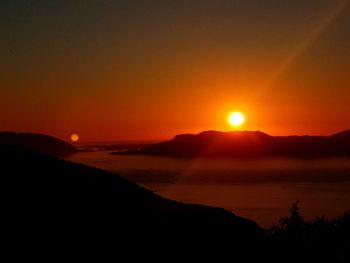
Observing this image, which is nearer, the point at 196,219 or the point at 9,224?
the point at 9,224

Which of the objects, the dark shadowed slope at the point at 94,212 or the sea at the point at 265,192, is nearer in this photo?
the dark shadowed slope at the point at 94,212

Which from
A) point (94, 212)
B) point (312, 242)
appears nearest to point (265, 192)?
point (312, 242)

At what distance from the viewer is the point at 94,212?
15406 millimetres

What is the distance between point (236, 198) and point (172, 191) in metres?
13.8

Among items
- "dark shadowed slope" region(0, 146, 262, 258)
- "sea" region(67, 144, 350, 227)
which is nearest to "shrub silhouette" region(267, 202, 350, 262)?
"dark shadowed slope" region(0, 146, 262, 258)

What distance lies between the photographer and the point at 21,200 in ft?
47.3

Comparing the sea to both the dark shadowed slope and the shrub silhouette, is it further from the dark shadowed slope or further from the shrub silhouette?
the dark shadowed slope

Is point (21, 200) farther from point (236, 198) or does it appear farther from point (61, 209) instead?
point (236, 198)

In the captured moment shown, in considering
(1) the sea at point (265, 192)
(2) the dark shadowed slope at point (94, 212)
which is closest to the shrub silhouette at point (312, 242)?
(2) the dark shadowed slope at point (94, 212)

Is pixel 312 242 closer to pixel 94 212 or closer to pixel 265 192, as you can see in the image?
pixel 94 212

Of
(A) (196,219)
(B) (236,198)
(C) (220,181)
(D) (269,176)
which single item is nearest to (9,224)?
(A) (196,219)

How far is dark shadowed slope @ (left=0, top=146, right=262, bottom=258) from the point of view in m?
14.0

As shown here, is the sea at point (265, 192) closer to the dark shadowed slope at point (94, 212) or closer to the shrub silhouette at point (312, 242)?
the shrub silhouette at point (312, 242)

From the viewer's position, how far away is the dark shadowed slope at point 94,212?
14.0 m
